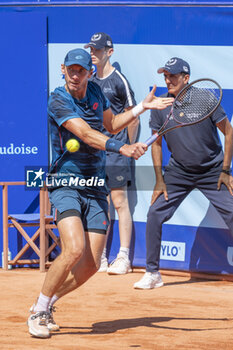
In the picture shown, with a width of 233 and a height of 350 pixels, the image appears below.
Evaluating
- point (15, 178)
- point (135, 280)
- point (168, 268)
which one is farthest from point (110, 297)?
point (15, 178)

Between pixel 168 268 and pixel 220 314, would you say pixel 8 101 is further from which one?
pixel 220 314

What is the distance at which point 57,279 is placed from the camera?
517 centimetres

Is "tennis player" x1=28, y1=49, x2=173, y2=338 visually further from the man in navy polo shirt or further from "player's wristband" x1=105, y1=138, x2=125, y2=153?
the man in navy polo shirt

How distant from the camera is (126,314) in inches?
241

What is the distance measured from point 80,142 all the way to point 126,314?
1589 millimetres

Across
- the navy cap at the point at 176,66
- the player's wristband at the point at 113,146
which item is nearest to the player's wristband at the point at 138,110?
the player's wristband at the point at 113,146

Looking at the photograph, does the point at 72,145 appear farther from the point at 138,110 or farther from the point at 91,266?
the point at 91,266

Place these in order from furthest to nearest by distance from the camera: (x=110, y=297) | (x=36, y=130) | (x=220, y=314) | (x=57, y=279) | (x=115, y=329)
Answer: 1. (x=36, y=130)
2. (x=110, y=297)
3. (x=220, y=314)
4. (x=115, y=329)
5. (x=57, y=279)

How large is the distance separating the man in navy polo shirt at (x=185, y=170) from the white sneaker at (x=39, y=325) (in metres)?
2.09

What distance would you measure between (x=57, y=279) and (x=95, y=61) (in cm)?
339

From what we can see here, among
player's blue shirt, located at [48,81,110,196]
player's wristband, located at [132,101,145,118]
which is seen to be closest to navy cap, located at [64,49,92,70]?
player's blue shirt, located at [48,81,110,196]

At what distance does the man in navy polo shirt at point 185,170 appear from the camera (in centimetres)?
713

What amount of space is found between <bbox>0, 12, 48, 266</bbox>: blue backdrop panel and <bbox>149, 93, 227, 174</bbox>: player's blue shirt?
157 cm

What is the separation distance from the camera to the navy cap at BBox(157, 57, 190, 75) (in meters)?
7.11
